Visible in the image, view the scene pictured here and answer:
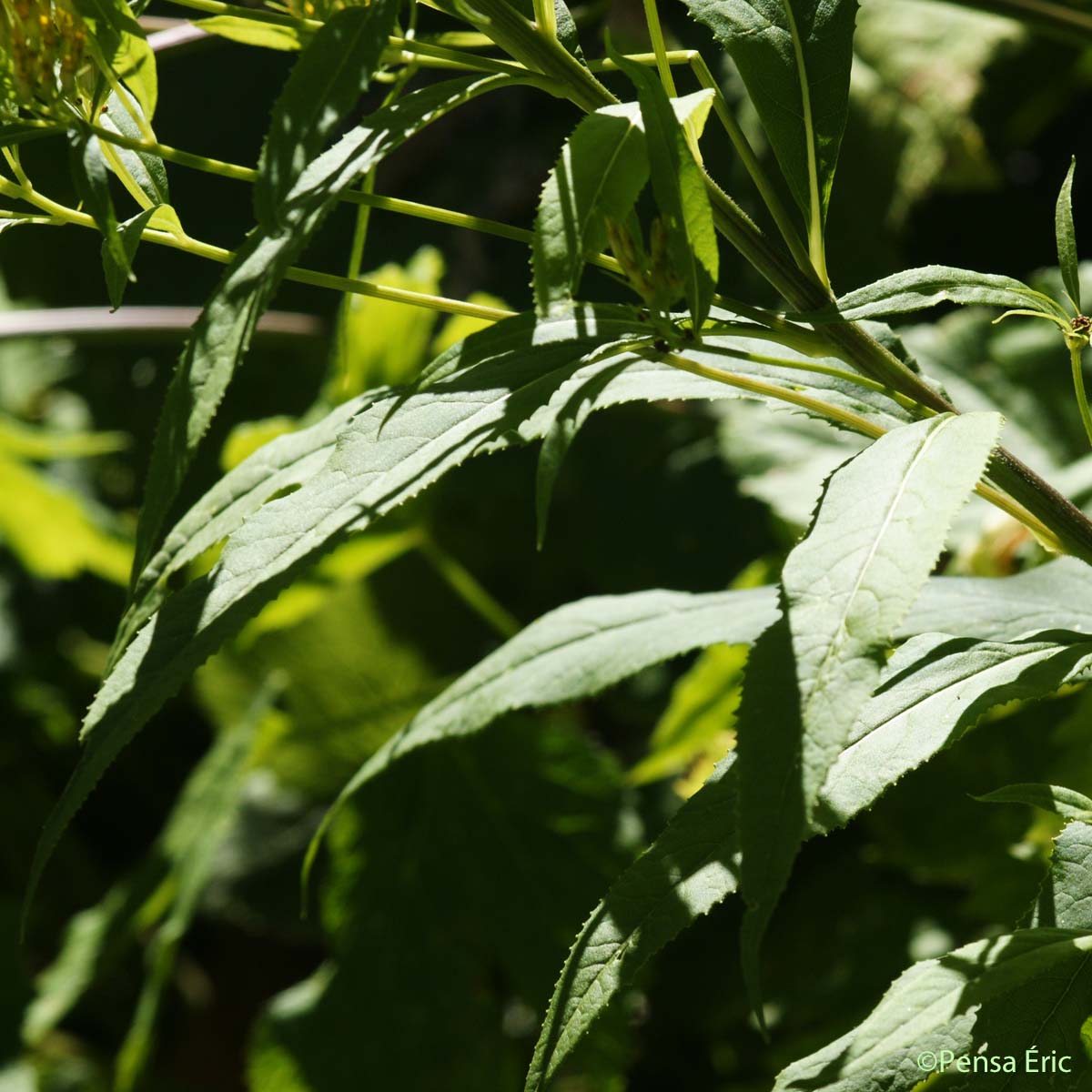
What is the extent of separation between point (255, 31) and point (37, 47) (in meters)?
0.08

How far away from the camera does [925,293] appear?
1.51 feet

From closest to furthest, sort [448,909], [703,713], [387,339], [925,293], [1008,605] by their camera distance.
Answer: [925,293], [1008,605], [703,713], [448,909], [387,339]

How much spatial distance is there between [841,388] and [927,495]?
0.64 ft

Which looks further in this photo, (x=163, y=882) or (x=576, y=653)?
(x=163, y=882)

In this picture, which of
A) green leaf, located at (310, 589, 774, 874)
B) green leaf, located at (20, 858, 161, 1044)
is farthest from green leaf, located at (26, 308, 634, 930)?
green leaf, located at (20, 858, 161, 1044)

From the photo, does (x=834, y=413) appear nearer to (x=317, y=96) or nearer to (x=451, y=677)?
(x=317, y=96)

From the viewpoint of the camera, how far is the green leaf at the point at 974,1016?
0.43 meters

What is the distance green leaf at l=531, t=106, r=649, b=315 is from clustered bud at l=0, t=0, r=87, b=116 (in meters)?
0.18

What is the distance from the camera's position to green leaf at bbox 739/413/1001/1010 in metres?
0.33

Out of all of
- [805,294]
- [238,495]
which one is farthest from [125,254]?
A: [805,294]

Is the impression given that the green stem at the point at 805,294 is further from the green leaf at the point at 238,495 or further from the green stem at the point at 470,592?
the green stem at the point at 470,592

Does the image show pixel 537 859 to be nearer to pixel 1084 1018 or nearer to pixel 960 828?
pixel 960 828

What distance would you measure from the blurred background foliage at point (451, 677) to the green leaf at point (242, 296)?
462 mm

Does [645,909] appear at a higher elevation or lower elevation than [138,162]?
lower
